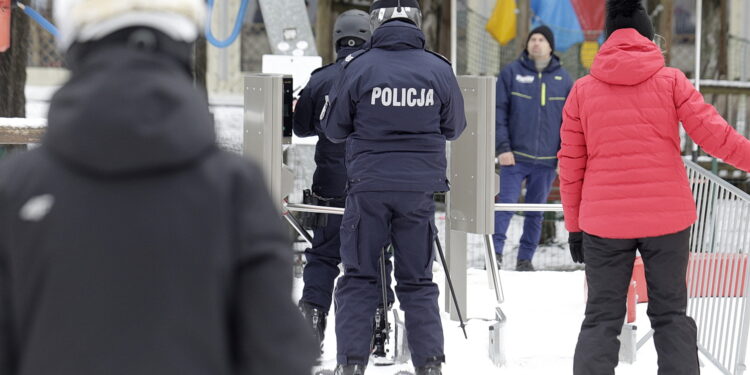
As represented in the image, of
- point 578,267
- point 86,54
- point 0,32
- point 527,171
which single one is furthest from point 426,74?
point 578,267

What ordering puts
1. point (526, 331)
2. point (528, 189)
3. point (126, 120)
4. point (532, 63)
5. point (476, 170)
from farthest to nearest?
point (528, 189) < point (532, 63) < point (526, 331) < point (476, 170) < point (126, 120)

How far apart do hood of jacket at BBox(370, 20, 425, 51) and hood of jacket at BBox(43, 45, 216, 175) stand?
8.88 feet

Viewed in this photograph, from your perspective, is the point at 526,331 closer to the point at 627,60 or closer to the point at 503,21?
the point at 627,60

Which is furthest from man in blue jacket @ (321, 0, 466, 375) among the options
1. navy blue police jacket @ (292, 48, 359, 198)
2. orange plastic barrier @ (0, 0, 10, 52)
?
orange plastic barrier @ (0, 0, 10, 52)

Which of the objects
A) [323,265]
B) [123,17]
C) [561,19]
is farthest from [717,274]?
[561,19]

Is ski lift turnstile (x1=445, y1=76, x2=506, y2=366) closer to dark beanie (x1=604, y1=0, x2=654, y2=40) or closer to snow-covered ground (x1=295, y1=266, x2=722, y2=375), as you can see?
snow-covered ground (x1=295, y1=266, x2=722, y2=375)

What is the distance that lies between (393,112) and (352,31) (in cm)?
77

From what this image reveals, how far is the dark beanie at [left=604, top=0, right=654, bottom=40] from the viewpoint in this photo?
3848 mm

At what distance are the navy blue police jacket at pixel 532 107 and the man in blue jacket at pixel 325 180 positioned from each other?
2.40 meters

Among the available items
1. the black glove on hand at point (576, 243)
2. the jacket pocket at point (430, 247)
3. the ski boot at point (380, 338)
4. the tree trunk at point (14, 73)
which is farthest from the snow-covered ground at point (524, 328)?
the tree trunk at point (14, 73)

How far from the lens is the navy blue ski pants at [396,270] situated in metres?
4.20

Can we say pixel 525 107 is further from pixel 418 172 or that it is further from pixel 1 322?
pixel 1 322

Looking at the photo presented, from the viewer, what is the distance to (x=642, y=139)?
12.2 ft

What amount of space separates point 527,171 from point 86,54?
5722mm
